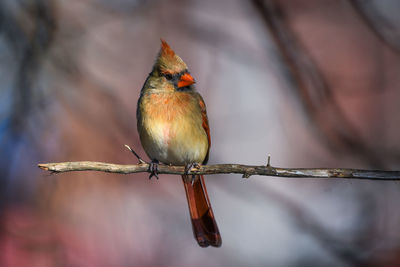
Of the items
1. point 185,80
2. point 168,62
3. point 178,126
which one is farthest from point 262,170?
point 168,62

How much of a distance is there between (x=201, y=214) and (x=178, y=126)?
1.85 ft

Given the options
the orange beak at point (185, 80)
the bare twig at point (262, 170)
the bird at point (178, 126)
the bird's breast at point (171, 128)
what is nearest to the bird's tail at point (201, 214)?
the bird at point (178, 126)

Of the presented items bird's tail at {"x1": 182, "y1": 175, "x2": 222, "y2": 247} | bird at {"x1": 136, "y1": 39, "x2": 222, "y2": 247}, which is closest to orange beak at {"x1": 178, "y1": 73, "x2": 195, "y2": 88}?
bird at {"x1": 136, "y1": 39, "x2": 222, "y2": 247}

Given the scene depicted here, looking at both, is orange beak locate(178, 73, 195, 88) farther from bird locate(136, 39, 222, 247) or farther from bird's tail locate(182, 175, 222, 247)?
bird's tail locate(182, 175, 222, 247)

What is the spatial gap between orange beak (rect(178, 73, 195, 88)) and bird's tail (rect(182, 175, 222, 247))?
58 cm

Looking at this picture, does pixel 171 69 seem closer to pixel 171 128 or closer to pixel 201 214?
pixel 171 128

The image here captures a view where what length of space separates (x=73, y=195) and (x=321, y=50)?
1906 mm

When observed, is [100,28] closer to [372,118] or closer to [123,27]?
[123,27]

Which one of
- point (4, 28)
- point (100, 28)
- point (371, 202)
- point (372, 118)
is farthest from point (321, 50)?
point (4, 28)

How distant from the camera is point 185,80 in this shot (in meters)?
2.67

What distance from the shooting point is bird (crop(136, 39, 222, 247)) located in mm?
2625

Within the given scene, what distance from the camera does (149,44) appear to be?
3377mm

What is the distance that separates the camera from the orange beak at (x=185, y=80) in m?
2.65

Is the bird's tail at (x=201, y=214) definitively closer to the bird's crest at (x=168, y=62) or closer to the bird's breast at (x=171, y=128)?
the bird's breast at (x=171, y=128)
